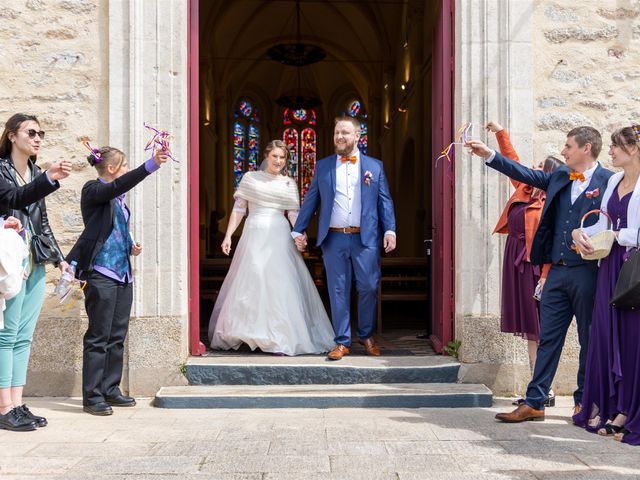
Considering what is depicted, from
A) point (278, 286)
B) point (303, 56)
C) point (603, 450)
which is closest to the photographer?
point (603, 450)

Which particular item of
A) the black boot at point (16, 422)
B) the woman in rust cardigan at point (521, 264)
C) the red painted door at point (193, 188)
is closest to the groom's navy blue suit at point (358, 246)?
the red painted door at point (193, 188)

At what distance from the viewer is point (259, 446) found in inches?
156

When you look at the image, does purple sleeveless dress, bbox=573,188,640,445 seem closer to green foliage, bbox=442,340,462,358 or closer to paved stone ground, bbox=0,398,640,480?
paved stone ground, bbox=0,398,640,480

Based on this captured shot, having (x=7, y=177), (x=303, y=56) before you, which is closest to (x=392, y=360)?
(x=7, y=177)

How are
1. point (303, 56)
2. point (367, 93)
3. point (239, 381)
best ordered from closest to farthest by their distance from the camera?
1. point (239, 381)
2. point (303, 56)
3. point (367, 93)

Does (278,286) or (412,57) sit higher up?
(412,57)

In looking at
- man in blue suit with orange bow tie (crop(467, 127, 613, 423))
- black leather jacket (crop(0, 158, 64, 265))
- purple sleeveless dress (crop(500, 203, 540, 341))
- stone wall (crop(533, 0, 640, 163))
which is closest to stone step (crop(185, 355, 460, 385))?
purple sleeveless dress (crop(500, 203, 540, 341))

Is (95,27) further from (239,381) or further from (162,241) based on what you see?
(239,381)

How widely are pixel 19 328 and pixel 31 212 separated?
0.69m

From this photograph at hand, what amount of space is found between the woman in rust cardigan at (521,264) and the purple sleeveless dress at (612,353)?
0.61m

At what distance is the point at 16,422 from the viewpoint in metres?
4.36

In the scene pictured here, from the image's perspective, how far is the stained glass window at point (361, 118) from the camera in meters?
21.7

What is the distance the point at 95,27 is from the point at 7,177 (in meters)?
1.74

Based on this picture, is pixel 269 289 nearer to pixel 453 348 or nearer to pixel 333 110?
pixel 453 348
